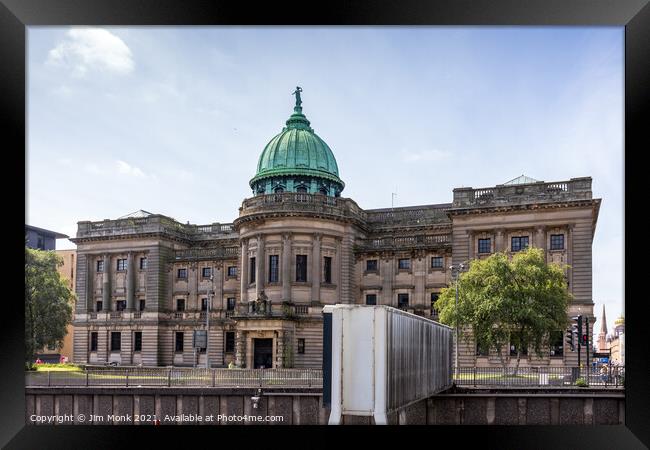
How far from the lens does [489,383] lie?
3123cm

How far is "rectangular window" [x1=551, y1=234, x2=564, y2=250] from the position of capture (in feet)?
149

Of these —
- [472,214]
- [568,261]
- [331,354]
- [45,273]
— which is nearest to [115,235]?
[45,273]

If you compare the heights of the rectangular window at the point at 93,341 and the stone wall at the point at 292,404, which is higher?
the stone wall at the point at 292,404

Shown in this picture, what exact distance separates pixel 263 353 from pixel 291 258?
6886mm

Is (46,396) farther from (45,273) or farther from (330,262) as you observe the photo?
(330,262)

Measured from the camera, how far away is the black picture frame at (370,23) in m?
18.2

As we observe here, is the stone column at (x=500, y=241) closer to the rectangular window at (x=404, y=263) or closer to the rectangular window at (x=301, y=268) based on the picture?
the rectangular window at (x=404, y=263)

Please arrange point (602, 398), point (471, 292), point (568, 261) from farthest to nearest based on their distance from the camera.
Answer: point (568, 261), point (471, 292), point (602, 398)

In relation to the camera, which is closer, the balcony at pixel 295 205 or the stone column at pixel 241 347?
the stone column at pixel 241 347

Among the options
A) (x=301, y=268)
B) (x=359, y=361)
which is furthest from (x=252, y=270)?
(x=359, y=361)

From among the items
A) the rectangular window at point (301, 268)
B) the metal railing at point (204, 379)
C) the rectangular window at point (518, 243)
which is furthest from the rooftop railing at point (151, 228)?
the metal railing at point (204, 379)

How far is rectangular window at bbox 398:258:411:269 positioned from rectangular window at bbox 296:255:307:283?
23.4 feet

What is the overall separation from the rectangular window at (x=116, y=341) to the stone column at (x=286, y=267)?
18.1m
